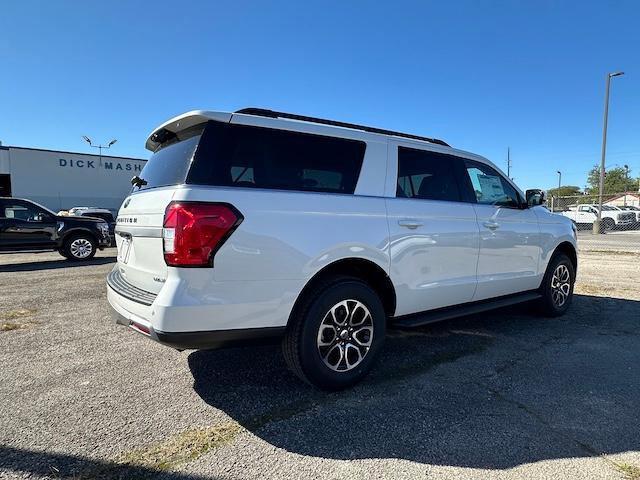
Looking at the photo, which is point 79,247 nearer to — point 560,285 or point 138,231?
point 138,231

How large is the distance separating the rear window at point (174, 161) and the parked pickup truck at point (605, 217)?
91.6 feet

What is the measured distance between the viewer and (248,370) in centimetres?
356

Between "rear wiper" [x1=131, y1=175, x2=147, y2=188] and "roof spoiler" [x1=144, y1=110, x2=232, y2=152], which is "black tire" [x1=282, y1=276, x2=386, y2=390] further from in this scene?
"rear wiper" [x1=131, y1=175, x2=147, y2=188]

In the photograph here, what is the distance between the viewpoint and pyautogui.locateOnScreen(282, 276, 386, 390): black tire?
2.94m

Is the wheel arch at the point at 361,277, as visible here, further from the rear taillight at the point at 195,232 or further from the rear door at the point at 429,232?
the rear taillight at the point at 195,232

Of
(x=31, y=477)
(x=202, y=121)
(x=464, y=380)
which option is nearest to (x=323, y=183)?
(x=202, y=121)

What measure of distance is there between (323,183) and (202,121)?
94 cm

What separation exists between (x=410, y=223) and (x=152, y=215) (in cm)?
199

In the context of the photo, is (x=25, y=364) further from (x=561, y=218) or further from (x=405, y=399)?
(x=561, y=218)

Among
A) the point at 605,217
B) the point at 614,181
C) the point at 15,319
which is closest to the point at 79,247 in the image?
the point at 15,319

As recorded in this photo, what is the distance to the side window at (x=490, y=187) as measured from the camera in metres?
4.44

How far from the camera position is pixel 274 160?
117 inches

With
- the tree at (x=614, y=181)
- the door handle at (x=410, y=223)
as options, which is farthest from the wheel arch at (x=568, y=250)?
the tree at (x=614, y=181)

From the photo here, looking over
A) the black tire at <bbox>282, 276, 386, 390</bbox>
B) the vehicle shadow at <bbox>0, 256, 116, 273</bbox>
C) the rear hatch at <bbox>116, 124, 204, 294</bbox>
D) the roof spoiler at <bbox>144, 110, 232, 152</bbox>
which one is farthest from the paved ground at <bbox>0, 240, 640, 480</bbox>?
the vehicle shadow at <bbox>0, 256, 116, 273</bbox>
